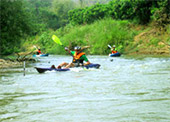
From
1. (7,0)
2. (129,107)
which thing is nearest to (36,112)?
(129,107)

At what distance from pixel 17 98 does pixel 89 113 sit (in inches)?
107

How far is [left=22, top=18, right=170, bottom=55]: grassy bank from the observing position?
35094mm

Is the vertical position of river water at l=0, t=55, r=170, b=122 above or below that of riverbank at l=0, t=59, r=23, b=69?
below

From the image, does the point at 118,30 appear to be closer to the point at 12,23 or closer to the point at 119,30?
the point at 119,30

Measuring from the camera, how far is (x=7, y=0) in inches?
985

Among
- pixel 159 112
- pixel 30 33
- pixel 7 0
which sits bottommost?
pixel 159 112

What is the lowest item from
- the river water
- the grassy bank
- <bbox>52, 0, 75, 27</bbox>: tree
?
the river water

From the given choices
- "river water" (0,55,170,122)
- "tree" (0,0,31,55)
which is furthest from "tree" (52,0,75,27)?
"river water" (0,55,170,122)

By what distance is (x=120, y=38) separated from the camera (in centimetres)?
3822

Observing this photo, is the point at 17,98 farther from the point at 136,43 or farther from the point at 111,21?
the point at 111,21

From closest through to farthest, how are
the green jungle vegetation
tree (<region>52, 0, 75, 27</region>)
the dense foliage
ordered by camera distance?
1. the green jungle vegetation
2. the dense foliage
3. tree (<region>52, 0, 75, 27</region>)

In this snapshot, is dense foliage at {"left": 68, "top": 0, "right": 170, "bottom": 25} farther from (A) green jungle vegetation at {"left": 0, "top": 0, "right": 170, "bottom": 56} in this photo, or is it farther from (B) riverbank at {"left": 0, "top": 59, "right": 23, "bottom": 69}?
(B) riverbank at {"left": 0, "top": 59, "right": 23, "bottom": 69}

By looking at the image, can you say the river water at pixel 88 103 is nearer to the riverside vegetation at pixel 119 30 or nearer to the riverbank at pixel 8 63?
the riverbank at pixel 8 63

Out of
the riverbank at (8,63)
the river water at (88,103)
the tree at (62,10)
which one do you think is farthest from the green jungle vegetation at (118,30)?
the tree at (62,10)
